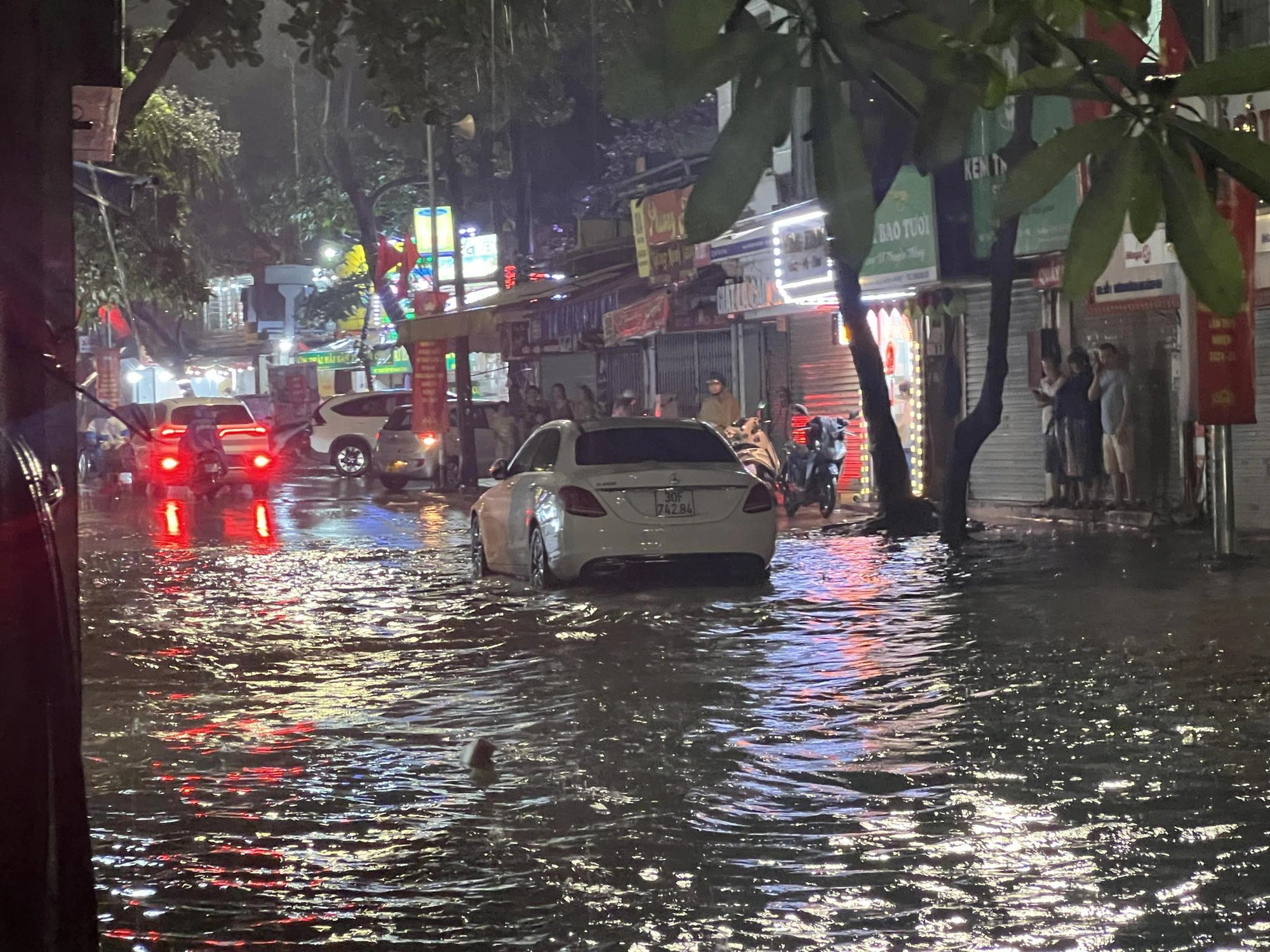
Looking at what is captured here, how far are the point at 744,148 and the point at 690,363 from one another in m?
28.7

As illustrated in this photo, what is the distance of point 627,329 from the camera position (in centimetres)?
2916

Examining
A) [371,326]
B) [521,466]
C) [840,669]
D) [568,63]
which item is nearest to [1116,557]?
[521,466]

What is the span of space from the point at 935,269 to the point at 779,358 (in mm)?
7927

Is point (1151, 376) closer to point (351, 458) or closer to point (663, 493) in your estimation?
point (663, 493)

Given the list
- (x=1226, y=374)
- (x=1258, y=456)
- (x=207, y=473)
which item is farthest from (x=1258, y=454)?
(x=207, y=473)

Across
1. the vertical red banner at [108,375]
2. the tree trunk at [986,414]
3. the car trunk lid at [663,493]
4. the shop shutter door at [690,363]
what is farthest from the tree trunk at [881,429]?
the vertical red banner at [108,375]

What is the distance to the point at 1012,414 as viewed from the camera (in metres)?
23.5

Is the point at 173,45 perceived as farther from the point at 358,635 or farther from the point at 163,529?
the point at 163,529

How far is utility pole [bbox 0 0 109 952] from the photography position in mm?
3373

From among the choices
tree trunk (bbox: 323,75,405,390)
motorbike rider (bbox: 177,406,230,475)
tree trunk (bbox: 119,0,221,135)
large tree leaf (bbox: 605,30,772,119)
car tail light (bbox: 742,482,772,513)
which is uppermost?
tree trunk (bbox: 323,75,405,390)

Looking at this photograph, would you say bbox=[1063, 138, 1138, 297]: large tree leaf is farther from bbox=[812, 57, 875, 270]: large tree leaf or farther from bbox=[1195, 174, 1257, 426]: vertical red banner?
bbox=[1195, 174, 1257, 426]: vertical red banner

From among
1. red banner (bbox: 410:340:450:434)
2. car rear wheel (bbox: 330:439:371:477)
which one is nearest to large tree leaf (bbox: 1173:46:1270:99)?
red banner (bbox: 410:340:450:434)

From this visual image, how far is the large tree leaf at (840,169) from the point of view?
11.2 feet

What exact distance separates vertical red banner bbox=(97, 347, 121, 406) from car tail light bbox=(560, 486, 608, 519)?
4067cm
